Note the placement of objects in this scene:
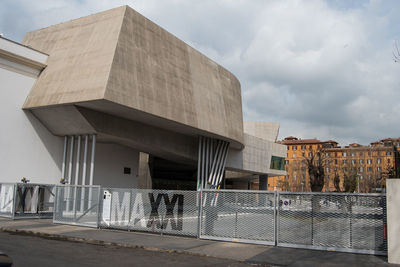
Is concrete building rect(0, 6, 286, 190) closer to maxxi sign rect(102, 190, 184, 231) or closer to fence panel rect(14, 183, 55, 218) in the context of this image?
fence panel rect(14, 183, 55, 218)

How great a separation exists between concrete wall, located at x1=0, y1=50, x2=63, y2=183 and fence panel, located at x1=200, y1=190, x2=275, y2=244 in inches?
613

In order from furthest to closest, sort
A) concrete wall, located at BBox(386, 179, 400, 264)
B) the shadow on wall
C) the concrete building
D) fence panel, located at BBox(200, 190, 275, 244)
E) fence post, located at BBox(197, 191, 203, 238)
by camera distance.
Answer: the shadow on wall < the concrete building < fence post, located at BBox(197, 191, 203, 238) < fence panel, located at BBox(200, 190, 275, 244) < concrete wall, located at BBox(386, 179, 400, 264)

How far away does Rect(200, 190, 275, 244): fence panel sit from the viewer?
1416 centimetres

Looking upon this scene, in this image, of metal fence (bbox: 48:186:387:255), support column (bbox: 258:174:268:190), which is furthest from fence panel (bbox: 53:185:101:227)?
support column (bbox: 258:174:268:190)

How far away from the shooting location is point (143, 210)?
16.8 m

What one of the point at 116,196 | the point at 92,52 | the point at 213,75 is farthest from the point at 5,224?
the point at 213,75

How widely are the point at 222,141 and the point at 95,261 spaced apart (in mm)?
27622

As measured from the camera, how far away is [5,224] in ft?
59.4

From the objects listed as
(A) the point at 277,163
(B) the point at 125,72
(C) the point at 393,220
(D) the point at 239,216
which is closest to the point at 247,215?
(D) the point at 239,216

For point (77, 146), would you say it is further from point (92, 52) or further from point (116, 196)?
point (116, 196)

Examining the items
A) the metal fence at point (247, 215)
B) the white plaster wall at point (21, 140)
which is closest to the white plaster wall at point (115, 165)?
the white plaster wall at point (21, 140)

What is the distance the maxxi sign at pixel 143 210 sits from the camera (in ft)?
52.9

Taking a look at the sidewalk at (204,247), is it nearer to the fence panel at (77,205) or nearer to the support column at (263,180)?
the fence panel at (77,205)

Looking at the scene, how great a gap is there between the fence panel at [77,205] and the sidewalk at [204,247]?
664 millimetres
